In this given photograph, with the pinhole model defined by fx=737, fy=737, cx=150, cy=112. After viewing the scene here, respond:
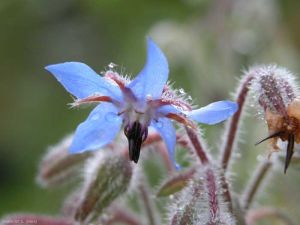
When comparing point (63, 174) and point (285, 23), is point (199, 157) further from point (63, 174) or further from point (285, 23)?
point (285, 23)

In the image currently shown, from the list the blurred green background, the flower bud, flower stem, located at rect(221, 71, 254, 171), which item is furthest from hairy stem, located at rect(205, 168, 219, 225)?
the blurred green background

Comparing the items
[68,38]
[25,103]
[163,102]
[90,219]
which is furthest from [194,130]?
[68,38]

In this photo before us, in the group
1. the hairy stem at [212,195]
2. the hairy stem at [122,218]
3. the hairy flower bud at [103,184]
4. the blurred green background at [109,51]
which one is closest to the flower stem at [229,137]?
the hairy stem at [212,195]

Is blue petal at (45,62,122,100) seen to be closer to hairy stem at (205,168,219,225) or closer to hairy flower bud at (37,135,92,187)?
hairy stem at (205,168,219,225)

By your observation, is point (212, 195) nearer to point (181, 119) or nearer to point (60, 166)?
point (181, 119)

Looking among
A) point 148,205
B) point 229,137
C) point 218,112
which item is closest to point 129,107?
point 218,112

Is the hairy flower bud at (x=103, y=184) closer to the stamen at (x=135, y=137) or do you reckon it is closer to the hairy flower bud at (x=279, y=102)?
the stamen at (x=135, y=137)
